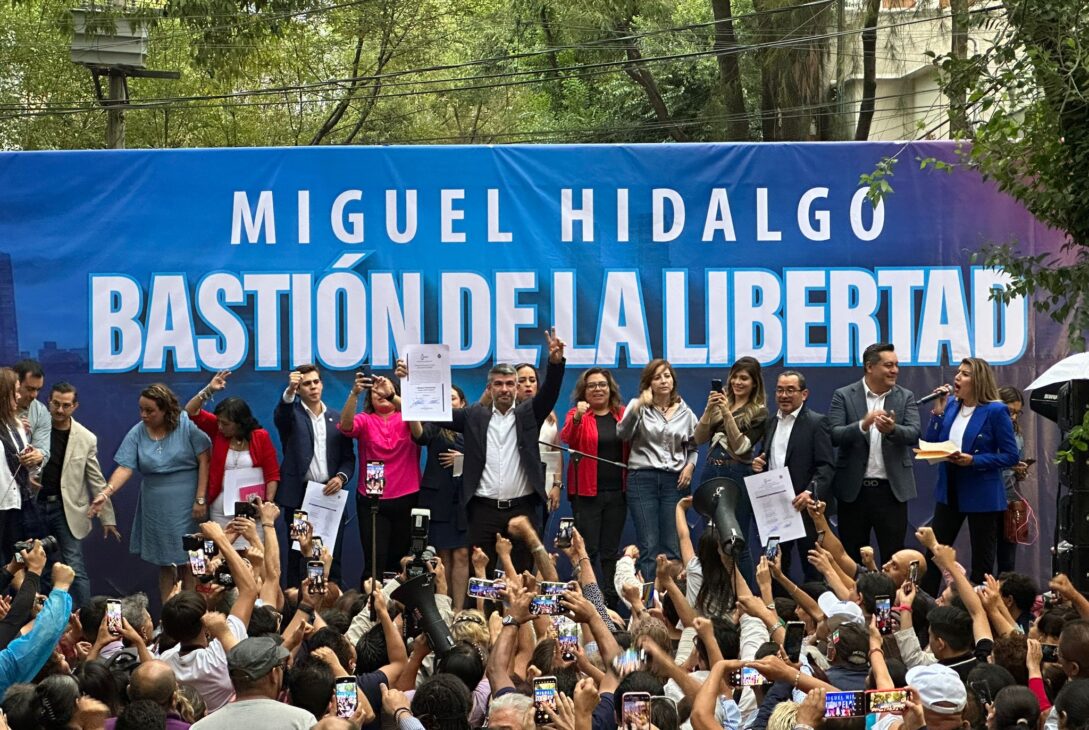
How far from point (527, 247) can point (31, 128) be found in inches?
602

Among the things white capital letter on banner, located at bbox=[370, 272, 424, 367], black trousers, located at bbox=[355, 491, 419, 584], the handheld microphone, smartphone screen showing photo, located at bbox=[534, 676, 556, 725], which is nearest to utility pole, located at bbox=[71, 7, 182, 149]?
white capital letter on banner, located at bbox=[370, 272, 424, 367]

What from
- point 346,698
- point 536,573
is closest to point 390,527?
point 536,573

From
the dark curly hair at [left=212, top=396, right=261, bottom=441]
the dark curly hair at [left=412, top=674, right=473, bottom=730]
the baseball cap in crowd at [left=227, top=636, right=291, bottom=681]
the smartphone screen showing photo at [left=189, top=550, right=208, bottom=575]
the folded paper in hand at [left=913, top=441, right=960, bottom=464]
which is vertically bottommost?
the dark curly hair at [left=412, top=674, right=473, bottom=730]

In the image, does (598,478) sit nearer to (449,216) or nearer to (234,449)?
(449,216)

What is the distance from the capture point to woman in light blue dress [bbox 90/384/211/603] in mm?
9398

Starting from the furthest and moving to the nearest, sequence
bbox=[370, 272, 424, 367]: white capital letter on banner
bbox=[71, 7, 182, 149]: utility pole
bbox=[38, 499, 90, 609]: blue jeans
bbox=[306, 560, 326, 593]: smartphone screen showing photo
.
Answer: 1. bbox=[71, 7, 182, 149]: utility pole
2. bbox=[370, 272, 424, 367]: white capital letter on banner
3. bbox=[38, 499, 90, 609]: blue jeans
4. bbox=[306, 560, 326, 593]: smartphone screen showing photo

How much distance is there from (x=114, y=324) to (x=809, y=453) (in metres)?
4.42

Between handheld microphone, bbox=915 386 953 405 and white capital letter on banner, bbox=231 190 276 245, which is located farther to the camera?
white capital letter on banner, bbox=231 190 276 245

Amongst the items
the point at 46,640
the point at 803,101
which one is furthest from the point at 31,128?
the point at 46,640

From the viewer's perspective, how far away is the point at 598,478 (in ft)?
30.5

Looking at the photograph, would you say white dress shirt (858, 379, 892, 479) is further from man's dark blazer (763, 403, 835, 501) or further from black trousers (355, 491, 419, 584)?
black trousers (355, 491, 419, 584)

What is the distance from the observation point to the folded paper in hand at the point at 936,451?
8906mm

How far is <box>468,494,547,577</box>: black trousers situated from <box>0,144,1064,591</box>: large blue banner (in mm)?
968

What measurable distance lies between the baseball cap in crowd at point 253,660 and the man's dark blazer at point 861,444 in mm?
5258
